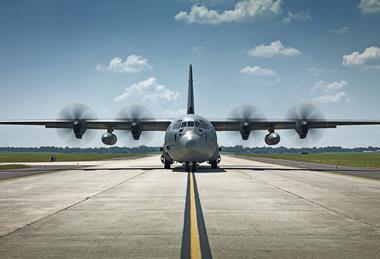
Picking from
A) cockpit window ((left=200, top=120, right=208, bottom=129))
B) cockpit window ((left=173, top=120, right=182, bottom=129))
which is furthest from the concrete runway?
cockpit window ((left=173, top=120, right=182, bottom=129))

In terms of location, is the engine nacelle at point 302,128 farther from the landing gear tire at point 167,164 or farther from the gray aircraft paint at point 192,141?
the landing gear tire at point 167,164

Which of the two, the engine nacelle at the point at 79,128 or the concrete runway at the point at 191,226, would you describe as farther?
the engine nacelle at the point at 79,128

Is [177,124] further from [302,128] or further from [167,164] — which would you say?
[302,128]

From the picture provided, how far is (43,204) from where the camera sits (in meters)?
11.1

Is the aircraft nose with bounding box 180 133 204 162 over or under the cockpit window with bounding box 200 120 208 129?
under

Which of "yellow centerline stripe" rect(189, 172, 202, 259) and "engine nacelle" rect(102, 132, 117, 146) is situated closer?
"yellow centerline stripe" rect(189, 172, 202, 259)

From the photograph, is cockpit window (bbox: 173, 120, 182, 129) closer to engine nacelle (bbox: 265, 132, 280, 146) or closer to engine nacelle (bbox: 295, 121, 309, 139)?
engine nacelle (bbox: 265, 132, 280, 146)

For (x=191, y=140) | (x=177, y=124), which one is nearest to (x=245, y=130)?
(x=177, y=124)

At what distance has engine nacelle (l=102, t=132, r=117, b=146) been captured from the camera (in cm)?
3378

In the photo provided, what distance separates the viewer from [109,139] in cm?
3388

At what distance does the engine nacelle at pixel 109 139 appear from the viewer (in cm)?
3378

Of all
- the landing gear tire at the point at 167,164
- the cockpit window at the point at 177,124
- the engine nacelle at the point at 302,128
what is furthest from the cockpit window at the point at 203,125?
the engine nacelle at the point at 302,128

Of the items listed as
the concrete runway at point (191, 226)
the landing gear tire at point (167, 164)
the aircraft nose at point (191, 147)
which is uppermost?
the aircraft nose at point (191, 147)

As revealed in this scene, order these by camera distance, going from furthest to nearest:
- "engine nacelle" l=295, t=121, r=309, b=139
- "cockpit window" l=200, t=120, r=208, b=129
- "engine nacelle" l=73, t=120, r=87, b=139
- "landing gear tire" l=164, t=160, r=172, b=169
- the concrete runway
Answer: "engine nacelle" l=73, t=120, r=87, b=139
"engine nacelle" l=295, t=121, r=309, b=139
"landing gear tire" l=164, t=160, r=172, b=169
"cockpit window" l=200, t=120, r=208, b=129
the concrete runway
